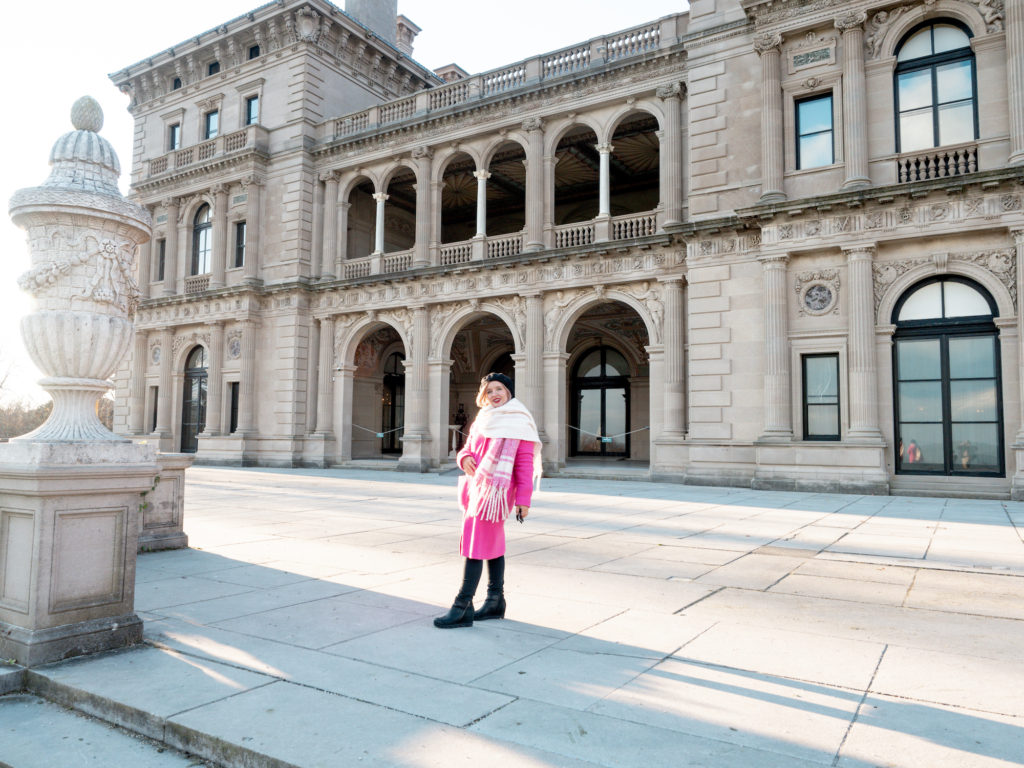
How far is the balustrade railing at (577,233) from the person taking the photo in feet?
70.5

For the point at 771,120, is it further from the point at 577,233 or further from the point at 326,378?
the point at 326,378

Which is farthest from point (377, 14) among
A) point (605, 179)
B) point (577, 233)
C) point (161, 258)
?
point (577, 233)

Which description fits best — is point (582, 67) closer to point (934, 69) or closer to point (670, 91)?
point (670, 91)

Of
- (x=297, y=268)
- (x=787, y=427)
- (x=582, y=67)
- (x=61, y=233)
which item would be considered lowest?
(x=787, y=427)

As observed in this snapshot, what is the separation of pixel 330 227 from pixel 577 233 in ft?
35.1

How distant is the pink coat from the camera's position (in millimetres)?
4824

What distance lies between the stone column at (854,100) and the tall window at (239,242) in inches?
886

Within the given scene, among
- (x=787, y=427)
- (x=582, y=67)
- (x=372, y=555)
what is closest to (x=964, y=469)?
→ (x=787, y=427)

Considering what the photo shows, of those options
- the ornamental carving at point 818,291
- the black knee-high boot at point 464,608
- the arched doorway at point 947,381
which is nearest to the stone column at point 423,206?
the ornamental carving at point 818,291

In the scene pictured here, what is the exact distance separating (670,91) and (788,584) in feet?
57.6

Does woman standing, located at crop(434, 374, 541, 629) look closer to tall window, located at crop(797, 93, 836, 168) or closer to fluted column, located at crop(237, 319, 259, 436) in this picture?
tall window, located at crop(797, 93, 836, 168)

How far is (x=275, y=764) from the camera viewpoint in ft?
9.02

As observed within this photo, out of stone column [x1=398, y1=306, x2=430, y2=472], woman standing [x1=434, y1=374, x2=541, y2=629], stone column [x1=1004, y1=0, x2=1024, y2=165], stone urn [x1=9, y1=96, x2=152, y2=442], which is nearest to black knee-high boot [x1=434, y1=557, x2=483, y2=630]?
woman standing [x1=434, y1=374, x2=541, y2=629]

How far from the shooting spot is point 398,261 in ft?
84.4
